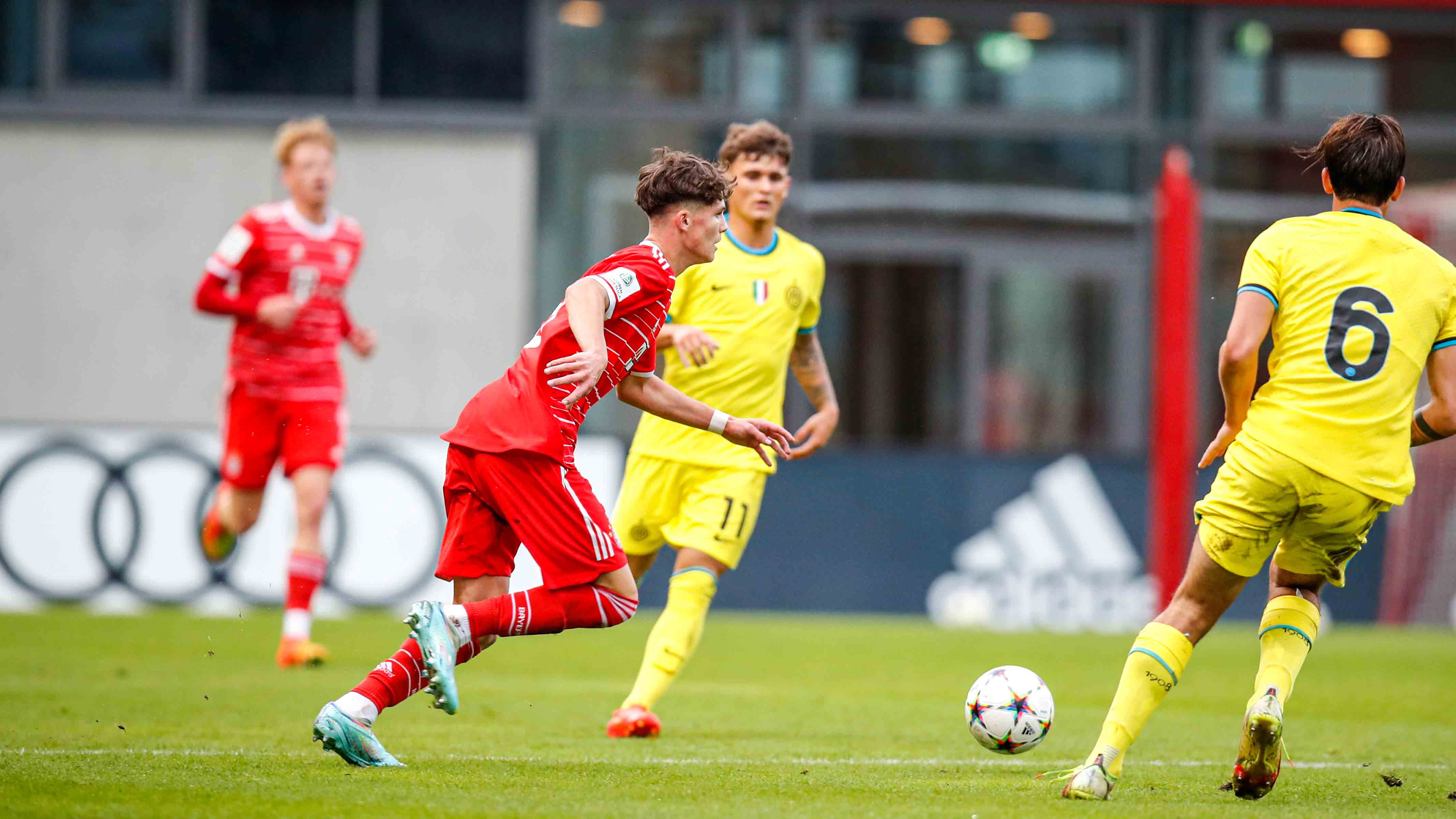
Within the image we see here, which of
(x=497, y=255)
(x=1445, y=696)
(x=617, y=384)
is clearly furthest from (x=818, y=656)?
(x=497, y=255)

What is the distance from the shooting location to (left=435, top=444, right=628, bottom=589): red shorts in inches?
179

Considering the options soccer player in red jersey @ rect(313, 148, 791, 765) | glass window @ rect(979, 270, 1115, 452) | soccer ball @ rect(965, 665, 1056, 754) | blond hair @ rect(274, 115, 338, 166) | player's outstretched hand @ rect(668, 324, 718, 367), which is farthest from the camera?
glass window @ rect(979, 270, 1115, 452)

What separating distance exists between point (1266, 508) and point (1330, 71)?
37.0 ft

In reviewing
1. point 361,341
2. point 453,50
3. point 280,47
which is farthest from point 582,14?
point 361,341

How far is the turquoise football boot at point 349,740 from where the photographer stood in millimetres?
4457

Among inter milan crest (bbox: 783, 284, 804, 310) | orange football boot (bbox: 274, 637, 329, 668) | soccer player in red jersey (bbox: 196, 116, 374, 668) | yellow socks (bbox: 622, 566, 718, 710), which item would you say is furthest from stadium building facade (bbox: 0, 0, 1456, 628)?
yellow socks (bbox: 622, 566, 718, 710)

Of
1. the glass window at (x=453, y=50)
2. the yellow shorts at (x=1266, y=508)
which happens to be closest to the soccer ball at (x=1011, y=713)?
the yellow shorts at (x=1266, y=508)

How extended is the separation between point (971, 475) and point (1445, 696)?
207 inches

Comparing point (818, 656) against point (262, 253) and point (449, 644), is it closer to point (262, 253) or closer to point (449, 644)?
point (262, 253)

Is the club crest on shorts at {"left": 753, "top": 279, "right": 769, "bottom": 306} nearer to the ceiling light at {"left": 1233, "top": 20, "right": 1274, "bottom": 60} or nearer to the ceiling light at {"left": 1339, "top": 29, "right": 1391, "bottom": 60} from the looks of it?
the ceiling light at {"left": 1233, "top": 20, "right": 1274, "bottom": 60}

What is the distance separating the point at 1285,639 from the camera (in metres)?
4.72

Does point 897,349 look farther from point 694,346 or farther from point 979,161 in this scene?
point 694,346

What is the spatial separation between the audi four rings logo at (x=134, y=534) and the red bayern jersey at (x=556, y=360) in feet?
23.4

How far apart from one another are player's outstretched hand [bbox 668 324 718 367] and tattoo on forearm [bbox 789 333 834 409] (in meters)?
0.95
